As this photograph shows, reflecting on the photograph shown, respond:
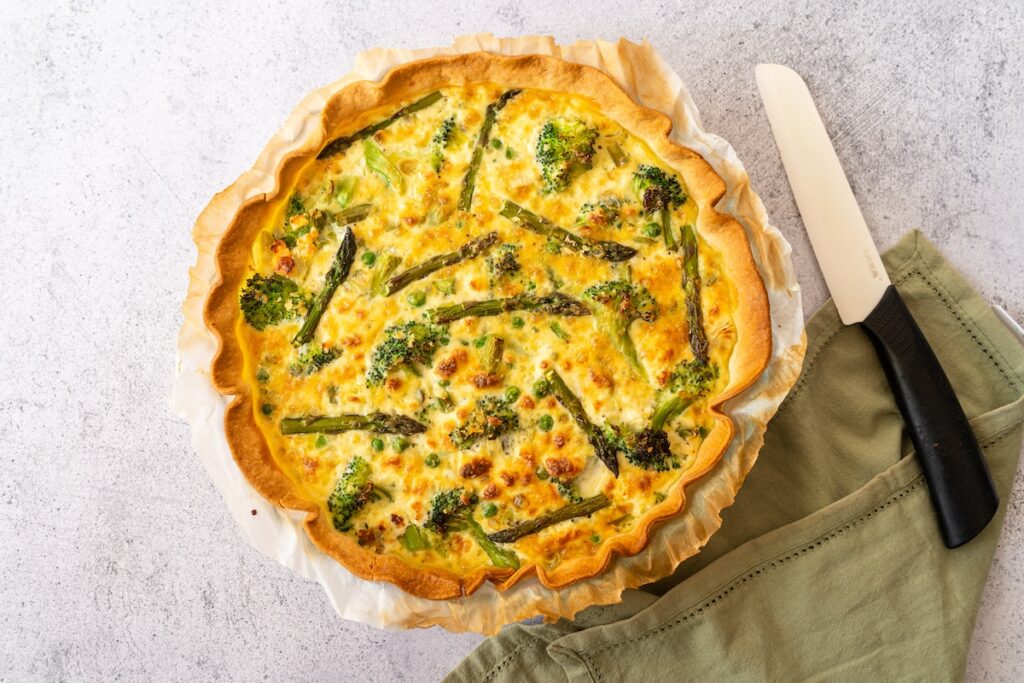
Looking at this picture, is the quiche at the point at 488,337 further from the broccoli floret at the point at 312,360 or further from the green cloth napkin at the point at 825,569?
the green cloth napkin at the point at 825,569

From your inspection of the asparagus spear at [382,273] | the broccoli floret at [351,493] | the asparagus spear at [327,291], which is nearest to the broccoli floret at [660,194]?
the asparagus spear at [382,273]

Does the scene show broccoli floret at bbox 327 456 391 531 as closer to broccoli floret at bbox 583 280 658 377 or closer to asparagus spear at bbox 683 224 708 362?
broccoli floret at bbox 583 280 658 377

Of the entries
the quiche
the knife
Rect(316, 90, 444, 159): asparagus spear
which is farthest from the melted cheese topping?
the knife

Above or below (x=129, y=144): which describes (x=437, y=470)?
below

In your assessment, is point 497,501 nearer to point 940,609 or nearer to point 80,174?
point 940,609

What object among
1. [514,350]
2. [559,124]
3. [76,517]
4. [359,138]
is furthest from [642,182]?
[76,517]
